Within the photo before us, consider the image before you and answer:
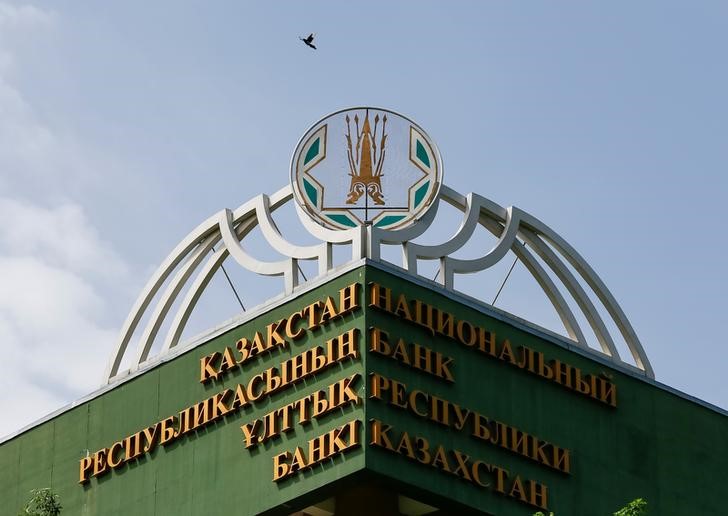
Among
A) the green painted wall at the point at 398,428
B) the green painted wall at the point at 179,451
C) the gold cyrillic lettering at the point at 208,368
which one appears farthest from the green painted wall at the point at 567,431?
the gold cyrillic lettering at the point at 208,368

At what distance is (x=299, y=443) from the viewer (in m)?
47.3

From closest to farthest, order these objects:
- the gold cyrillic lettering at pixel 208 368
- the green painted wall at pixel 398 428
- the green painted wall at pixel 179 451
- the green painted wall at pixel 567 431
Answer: the green painted wall at pixel 398 428
the green painted wall at pixel 567 431
the green painted wall at pixel 179 451
the gold cyrillic lettering at pixel 208 368

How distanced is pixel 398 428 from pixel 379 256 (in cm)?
392

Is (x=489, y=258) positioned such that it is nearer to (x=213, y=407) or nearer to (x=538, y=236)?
(x=538, y=236)

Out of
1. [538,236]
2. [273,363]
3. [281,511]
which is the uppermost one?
[538,236]

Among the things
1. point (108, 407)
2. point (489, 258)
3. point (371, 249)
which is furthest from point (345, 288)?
point (108, 407)

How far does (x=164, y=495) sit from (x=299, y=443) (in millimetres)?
4648

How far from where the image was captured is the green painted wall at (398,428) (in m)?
47.1

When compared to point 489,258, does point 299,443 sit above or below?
below

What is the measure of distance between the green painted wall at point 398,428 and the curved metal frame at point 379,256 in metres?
0.82

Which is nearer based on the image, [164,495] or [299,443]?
[299,443]

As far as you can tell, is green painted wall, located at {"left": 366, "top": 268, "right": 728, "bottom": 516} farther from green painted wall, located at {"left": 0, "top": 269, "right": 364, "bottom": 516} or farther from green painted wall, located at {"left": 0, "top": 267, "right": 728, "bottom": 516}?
green painted wall, located at {"left": 0, "top": 269, "right": 364, "bottom": 516}

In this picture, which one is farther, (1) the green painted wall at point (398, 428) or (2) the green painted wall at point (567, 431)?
(2) the green painted wall at point (567, 431)

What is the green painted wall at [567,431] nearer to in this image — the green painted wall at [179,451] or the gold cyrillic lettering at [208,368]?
the green painted wall at [179,451]
